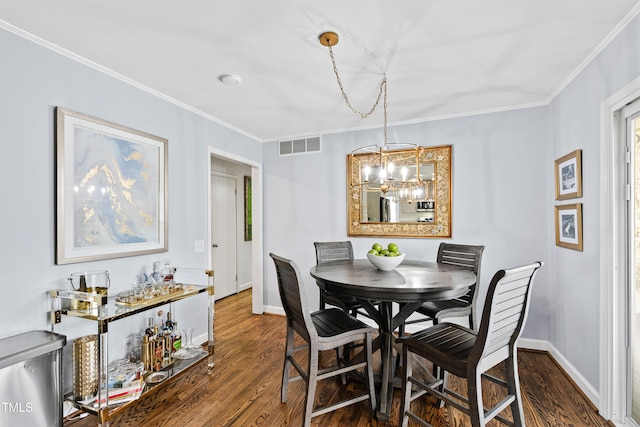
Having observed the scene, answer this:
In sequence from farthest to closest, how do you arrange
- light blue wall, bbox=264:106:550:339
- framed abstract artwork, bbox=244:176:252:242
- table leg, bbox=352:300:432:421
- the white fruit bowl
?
framed abstract artwork, bbox=244:176:252:242 < light blue wall, bbox=264:106:550:339 < the white fruit bowl < table leg, bbox=352:300:432:421

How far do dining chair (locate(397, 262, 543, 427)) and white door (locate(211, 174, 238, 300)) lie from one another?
3801mm

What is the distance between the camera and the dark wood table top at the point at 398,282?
1882 mm

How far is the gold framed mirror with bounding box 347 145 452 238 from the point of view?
3516mm

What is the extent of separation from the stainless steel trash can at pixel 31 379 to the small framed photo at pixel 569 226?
3594mm

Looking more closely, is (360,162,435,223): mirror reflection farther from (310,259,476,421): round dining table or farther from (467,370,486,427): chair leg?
(467,370,486,427): chair leg

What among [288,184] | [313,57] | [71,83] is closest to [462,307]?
[313,57]

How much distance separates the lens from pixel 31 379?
1.75 meters

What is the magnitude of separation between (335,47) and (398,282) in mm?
1589

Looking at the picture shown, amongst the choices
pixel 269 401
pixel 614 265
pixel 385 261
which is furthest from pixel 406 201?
pixel 269 401

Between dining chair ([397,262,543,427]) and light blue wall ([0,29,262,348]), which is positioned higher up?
light blue wall ([0,29,262,348])

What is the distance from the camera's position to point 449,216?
3484 mm

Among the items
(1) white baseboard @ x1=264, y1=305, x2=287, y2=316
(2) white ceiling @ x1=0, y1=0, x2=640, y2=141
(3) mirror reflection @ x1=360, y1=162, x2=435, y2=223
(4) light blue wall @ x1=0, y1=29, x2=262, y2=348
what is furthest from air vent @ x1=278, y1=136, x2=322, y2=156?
(1) white baseboard @ x1=264, y1=305, x2=287, y2=316

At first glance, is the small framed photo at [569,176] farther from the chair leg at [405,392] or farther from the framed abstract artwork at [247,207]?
the framed abstract artwork at [247,207]

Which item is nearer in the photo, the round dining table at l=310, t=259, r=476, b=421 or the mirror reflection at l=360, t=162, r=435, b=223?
the round dining table at l=310, t=259, r=476, b=421
